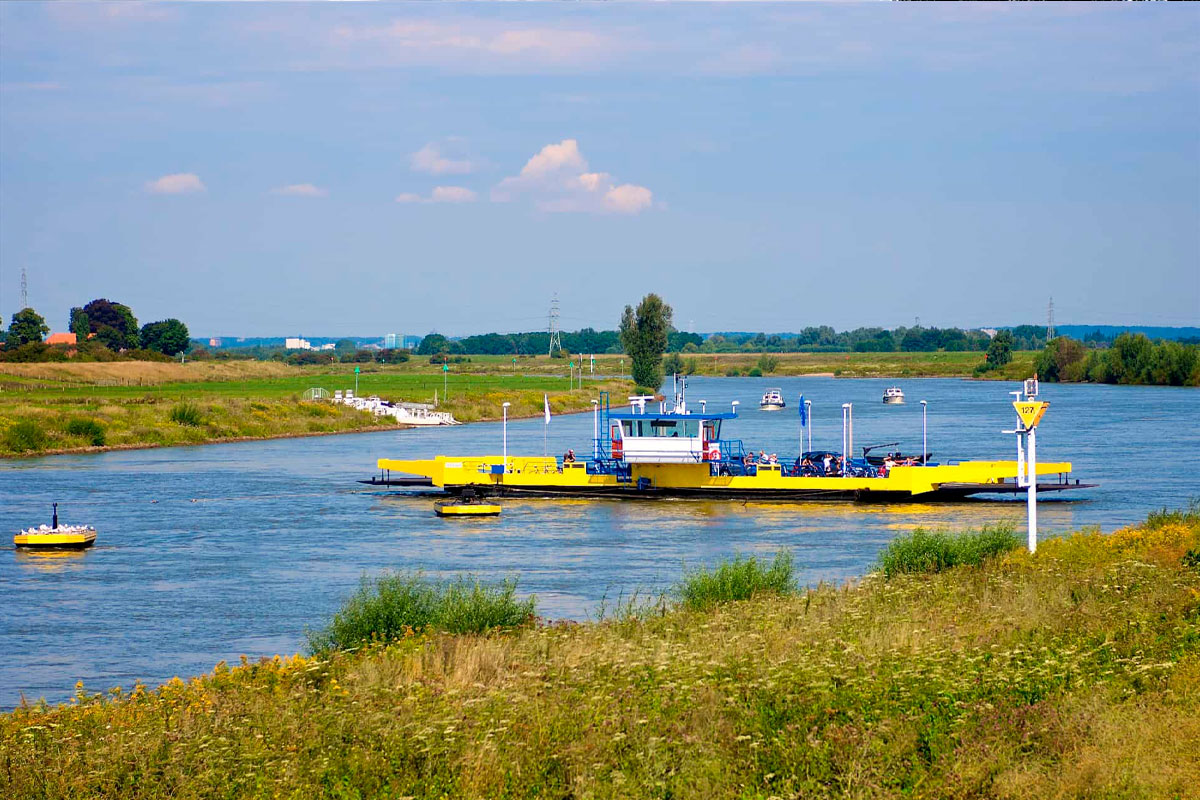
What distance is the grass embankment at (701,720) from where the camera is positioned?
35.5 feet

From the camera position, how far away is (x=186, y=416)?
8306 cm

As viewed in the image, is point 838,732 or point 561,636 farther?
point 561,636

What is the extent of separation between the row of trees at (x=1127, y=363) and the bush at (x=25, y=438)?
116260 mm

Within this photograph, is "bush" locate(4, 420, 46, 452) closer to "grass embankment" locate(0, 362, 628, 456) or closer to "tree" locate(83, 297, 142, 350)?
"grass embankment" locate(0, 362, 628, 456)

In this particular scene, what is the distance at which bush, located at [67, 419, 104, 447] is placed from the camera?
241ft

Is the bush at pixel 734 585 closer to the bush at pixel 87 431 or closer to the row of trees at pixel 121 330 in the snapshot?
the bush at pixel 87 431

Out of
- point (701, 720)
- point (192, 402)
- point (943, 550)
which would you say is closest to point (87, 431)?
point (192, 402)

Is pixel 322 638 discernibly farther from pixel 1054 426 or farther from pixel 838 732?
pixel 1054 426

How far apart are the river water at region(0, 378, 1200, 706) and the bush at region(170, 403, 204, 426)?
253 inches

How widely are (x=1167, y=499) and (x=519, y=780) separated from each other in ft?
130

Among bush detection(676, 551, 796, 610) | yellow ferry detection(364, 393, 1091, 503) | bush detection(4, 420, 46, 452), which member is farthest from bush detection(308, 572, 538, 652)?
bush detection(4, 420, 46, 452)

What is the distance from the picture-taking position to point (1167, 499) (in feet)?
148

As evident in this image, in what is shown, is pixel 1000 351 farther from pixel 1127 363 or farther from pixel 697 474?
pixel 697 474

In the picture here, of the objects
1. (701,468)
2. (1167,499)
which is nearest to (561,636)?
(701,468)
